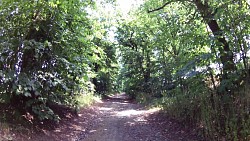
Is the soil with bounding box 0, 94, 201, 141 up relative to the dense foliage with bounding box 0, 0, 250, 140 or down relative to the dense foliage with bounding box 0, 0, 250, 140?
down

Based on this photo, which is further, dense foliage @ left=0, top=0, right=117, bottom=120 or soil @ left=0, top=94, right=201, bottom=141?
soil @ left=0, top=94, right=201, bottom=141

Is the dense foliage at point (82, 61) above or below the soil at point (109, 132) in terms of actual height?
above

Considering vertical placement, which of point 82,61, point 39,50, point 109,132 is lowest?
point 109,132

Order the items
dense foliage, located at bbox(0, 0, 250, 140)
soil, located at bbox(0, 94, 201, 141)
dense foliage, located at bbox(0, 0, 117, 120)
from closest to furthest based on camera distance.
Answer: dense foliage, located at bbox(0, 0, 250, 140) → dense foliage, located at bbox(0, 0, 117, 120) → soil, located at bbox(0, 94, 201, 141)

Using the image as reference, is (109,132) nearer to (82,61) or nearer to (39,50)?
(82,61)

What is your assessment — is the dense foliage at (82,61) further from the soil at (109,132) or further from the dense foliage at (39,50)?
the soil at (109,132)

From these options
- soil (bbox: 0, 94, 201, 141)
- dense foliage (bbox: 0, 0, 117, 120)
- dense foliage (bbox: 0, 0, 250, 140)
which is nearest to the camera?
dense foliage (bbox: 0, 0, 250, 140)

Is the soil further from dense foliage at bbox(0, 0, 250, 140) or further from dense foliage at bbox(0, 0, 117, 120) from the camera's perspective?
dense foliage at bbox(0, 0, 117, 120)

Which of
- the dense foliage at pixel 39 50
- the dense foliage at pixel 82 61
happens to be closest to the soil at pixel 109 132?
the dense foliage at pixel 82 61

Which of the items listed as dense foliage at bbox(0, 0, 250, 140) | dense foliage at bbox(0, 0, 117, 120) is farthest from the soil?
dense foliage at bbox(0, 0, 117, 120)

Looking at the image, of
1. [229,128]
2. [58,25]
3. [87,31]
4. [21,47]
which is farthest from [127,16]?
[229,128]

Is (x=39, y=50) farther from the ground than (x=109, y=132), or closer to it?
farther from the ground

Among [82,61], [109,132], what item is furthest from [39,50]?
[109,132]

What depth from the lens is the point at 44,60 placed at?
8641 millimetres
